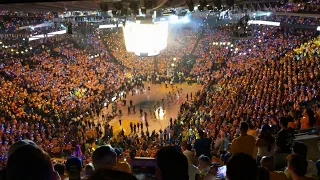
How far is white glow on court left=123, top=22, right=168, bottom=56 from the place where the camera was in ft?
24.5

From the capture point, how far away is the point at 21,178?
1.62 m

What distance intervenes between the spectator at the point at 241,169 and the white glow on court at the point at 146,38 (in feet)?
18.1

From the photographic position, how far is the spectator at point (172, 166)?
2109 millimetres

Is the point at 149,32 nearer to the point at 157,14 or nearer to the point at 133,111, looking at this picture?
the point at 157,14

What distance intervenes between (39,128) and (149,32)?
345 inches

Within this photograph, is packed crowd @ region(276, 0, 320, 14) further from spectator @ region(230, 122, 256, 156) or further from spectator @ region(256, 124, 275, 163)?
spectator @ region(230, 122, 256, 156)

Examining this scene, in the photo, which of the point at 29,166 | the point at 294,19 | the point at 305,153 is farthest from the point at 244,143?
the point at 294,19

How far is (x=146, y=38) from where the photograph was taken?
7457mm

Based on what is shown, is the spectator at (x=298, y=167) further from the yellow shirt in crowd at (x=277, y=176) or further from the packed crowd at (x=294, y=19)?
the packed crowd at (x=294, y=19)

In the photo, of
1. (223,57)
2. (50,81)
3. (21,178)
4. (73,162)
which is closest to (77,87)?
(50,81)

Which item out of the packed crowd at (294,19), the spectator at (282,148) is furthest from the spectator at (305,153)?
the packed crowd at (294,19)

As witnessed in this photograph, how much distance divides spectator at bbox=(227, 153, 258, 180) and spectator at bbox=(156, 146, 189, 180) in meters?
0.29

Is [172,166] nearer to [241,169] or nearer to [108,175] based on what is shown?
[241,169]

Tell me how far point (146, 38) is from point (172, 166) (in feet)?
18.4
